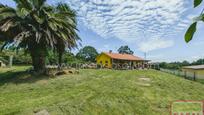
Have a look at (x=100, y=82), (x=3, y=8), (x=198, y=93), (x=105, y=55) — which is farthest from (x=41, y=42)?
(x=105, y=55)

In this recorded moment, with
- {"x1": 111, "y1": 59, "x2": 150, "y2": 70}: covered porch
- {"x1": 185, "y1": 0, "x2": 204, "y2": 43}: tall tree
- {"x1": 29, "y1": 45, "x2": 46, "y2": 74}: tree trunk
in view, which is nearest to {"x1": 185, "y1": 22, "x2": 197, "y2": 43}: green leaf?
{"x1": 185, "y1": 0, "x2": 204, "y2": 43}: tall tree

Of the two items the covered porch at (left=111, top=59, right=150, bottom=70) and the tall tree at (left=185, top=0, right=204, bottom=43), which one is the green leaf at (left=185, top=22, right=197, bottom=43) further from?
the covered porch at (left=111, top=59, right=150, bottom=70)

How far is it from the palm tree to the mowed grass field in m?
2.32

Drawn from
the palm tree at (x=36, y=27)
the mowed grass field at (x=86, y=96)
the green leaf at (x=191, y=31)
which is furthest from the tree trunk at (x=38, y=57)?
the green leaf at (x=191, y=31)

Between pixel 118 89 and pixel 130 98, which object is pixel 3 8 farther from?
pixel 130 98

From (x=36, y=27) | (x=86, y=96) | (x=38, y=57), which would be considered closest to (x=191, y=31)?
(x=86, y=96)

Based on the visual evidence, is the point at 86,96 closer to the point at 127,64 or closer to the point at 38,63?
the point at 38,63

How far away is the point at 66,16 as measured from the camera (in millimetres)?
18281

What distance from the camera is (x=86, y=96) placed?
1245 centimetres

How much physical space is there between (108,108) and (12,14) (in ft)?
32.3

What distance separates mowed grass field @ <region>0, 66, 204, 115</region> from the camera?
1077 cm

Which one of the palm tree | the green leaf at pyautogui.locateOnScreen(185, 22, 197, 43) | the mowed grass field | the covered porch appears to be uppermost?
the palm tree

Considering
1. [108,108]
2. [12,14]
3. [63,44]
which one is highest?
[12,14]

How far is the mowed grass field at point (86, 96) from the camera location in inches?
424
